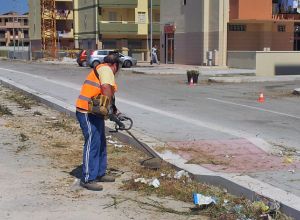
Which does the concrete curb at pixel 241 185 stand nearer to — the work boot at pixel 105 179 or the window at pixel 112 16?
the work boot at pixel 105 179

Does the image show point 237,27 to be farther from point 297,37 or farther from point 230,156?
point 230,156

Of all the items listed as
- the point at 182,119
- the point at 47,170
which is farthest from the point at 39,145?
the point at 182,119

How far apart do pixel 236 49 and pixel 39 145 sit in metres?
34.7

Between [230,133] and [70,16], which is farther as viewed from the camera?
[70,16]

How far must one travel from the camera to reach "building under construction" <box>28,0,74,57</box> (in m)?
82.2

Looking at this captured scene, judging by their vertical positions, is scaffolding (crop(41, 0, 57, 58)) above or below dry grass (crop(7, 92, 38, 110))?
above

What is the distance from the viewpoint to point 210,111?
14.9 metres

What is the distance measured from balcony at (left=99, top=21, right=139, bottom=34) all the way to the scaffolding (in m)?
16.5

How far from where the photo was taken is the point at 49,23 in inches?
3285

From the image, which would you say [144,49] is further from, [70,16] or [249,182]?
[249,182]

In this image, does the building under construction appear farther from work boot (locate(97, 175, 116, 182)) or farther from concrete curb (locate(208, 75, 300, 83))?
work boot (locate(97, 175, 116, 182))

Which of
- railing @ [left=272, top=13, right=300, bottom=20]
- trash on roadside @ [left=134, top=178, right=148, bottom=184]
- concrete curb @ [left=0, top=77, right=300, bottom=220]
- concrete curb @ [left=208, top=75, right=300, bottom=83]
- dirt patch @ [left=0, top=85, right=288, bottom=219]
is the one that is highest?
railing @ [left=272, top=13, right=300, bottom=20]

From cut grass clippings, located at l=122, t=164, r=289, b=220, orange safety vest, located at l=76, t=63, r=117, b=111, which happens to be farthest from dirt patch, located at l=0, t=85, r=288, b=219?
orange safety vest, located at l=76, t=63, r=117, b=111

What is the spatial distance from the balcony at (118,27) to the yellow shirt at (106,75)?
61010mm
